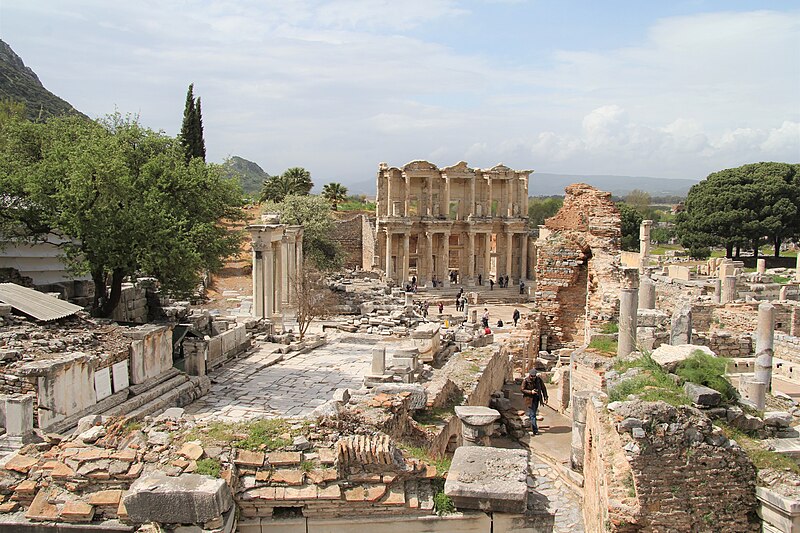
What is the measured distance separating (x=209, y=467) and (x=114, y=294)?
12.3m

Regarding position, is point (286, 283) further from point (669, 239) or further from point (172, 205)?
point (669, 239)

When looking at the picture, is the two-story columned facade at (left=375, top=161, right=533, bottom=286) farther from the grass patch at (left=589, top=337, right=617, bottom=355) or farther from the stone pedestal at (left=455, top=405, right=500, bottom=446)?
the stone pedestal at (left=455, top=405, right=500, bottom=446)

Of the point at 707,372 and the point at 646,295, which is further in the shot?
the point at 646,295

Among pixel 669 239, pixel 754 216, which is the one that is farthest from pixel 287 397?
pixel 669 239

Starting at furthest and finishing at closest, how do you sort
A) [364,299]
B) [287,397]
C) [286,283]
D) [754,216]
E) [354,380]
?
[754,216] → [364,299] → [286,283] → [354,380] → [287,397]

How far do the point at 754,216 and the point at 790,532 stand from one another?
177 feet

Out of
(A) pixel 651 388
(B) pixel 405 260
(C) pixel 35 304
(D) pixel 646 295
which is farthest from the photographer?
(B) pixel 405 260

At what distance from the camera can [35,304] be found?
13.3m

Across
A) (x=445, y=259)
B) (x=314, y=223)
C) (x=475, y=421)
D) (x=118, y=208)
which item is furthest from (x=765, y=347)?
(x=445, y=259)

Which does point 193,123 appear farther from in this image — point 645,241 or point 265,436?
point 265,436

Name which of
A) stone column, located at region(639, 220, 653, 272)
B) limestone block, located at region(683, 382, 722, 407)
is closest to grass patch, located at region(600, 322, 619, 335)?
limestone block, located at region(683, 382, 722, 407)

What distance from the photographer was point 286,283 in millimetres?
26672

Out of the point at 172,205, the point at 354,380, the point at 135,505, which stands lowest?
the point at 354,380

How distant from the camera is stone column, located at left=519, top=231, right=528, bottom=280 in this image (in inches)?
2010
